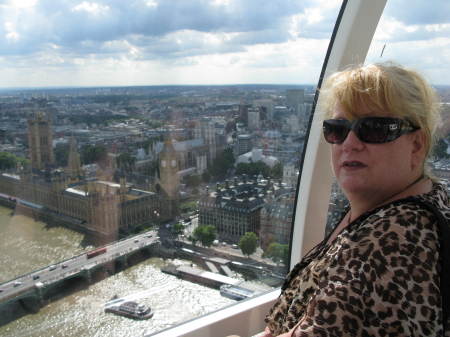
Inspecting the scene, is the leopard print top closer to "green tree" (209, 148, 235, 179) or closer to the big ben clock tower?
the big ben clock tower

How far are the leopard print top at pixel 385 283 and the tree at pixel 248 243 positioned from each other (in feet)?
7.45

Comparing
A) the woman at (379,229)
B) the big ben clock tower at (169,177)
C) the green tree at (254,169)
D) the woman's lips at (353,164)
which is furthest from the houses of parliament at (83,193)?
the woman's lips at (353,164)

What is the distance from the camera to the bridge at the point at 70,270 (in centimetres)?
229

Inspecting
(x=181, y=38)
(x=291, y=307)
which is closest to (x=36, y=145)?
(x=181, y=38)

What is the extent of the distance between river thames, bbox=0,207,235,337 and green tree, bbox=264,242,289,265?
0.61 meters

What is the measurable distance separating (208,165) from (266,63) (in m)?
0.93

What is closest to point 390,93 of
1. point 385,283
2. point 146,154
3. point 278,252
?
point 385,283

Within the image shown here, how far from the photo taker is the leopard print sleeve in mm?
1022

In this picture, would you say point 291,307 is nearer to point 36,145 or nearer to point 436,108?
point 436,108

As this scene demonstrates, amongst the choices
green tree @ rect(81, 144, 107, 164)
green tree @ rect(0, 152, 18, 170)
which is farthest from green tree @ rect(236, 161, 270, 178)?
green tree @ rect(0, 152, 18, 170)

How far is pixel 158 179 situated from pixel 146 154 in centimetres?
21

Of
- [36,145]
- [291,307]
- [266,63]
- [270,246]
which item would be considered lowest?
[270,246]

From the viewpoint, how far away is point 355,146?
1.34 meters

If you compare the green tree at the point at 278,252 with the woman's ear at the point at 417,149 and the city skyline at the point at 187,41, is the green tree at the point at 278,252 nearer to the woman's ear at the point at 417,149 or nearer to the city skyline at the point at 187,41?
the city skyline at the point at 187,41
